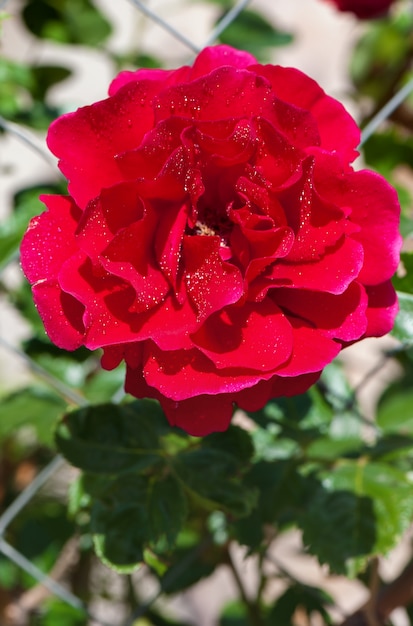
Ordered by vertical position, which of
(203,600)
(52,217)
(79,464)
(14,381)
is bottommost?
(14,381)

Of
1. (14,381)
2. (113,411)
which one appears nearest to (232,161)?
(113,411)

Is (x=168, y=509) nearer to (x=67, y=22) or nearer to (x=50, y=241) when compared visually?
(x=50, y=241)

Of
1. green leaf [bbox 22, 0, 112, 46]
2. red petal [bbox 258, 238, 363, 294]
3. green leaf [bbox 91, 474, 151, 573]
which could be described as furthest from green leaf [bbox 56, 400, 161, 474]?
green leaf [bbox 22, 0, 112, 46]

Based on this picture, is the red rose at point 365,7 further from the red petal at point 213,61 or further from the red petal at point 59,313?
the red petal at point 59,313

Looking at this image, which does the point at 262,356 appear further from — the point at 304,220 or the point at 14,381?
the point at 14,381

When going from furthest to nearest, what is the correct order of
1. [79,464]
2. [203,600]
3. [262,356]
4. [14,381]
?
[14,381], [203,600], [79,464], [262,356]

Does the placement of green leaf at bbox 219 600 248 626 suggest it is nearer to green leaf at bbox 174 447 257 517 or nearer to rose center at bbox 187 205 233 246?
green leaf at bbox 174 447 257 517
